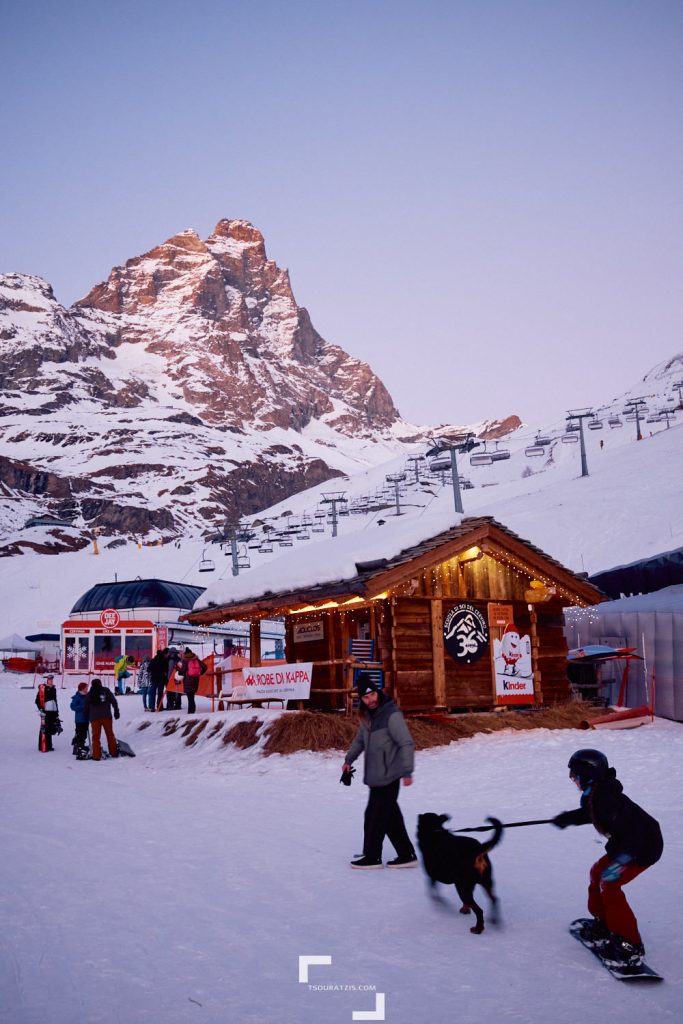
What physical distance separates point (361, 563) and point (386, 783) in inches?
355

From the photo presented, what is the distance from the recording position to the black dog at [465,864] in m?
5.89

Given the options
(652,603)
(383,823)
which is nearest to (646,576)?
(652,603)

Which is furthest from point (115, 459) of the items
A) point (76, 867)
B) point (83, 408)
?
point (76, 867)

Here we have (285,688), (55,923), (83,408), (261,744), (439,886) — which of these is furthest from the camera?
(83,408)

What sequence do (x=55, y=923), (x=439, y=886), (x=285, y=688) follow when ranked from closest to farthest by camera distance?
(x=55, y=923), (x=439, y=886), (x=285, y=688)

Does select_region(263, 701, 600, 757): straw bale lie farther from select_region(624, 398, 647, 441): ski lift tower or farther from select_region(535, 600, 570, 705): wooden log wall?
select_region(624, 398, 647, 441): ski lift tower

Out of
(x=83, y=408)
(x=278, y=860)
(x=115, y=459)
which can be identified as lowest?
(x=278, y=860)

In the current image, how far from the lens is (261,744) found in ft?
49.8

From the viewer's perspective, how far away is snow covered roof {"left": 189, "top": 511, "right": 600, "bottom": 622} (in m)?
16.3

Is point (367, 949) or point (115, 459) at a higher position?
point (115, 459)

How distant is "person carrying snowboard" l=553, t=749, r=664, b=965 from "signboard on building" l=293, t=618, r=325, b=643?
13.7 m

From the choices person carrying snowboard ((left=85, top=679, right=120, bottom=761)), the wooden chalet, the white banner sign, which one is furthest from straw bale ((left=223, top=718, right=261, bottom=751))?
the white banner sign

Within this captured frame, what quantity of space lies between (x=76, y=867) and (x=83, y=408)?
194 meters

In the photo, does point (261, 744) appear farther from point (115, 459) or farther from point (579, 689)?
point (115, 459)
